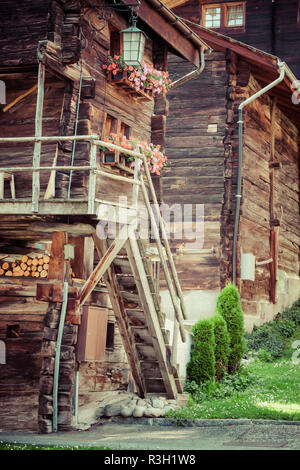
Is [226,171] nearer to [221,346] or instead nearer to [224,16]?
[224,16]

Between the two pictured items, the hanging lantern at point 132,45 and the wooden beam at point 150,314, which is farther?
the hanging lantern at point 132,45

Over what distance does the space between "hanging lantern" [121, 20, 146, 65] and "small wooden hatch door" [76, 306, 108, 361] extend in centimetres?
454

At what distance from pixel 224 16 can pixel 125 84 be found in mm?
10129

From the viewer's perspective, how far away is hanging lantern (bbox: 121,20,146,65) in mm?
13008

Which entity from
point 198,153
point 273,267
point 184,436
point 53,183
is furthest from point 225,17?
point 184,436

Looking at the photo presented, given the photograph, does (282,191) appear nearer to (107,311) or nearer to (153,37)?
(153,37)

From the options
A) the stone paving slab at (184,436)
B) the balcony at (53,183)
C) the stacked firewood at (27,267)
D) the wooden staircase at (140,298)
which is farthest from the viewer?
the stacked firewood at (27,267)

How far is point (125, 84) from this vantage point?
44.9 feet

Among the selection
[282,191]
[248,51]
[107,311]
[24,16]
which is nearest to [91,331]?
[107,311]

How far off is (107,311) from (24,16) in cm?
549

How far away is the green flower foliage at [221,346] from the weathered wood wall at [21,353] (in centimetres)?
397

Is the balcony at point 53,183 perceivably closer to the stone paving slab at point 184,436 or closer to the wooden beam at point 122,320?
the wooden beam at point 122,320

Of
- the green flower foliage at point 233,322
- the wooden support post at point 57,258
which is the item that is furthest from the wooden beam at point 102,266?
the green flower foliage at point 233,322

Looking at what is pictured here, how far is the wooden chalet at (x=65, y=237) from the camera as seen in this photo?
37.9 ft
